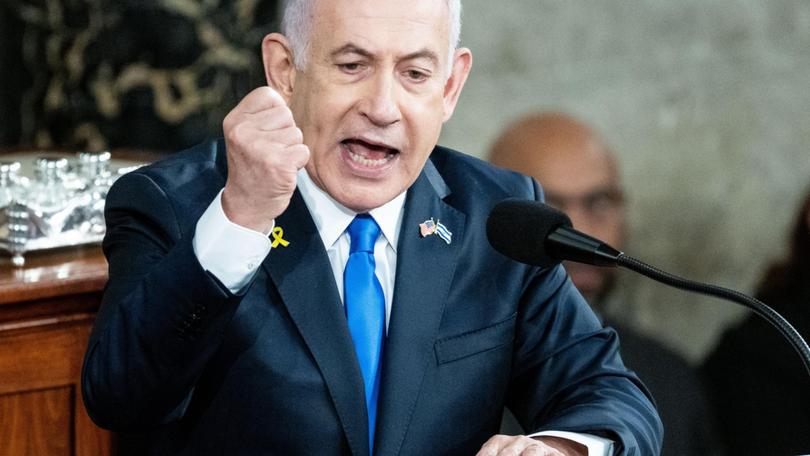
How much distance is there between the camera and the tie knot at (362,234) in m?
1.85

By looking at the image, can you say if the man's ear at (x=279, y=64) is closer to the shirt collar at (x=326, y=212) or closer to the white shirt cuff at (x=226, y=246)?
the shirt collar at (x=326, y=212)

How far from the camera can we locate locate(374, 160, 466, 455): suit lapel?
1805 millimetres

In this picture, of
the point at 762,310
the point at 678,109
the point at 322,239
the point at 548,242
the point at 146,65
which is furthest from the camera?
the point at 678,109

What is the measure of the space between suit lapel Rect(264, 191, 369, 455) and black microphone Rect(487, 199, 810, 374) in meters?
0.23

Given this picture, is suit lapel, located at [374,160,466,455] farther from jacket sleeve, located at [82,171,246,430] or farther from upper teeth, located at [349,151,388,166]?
jacket sleeve, located at [82,171,246,430]

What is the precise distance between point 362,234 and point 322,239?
49mm

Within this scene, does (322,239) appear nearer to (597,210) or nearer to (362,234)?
(362,234)

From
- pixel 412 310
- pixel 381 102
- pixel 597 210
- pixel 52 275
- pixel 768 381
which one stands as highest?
pixel 381 102

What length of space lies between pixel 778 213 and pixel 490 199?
2199 mm

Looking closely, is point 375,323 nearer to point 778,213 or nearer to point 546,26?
point 546,26

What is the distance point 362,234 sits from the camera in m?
1.85

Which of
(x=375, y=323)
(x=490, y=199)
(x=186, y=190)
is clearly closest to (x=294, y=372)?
(x=375, y=323)

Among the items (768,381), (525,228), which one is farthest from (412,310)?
(768,381)

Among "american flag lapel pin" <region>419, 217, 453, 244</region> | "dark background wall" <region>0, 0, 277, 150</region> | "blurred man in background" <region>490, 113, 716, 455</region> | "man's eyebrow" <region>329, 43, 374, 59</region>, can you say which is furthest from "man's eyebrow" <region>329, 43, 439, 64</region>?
"dark background wall" <region>0, 0, 277, 150</region>
